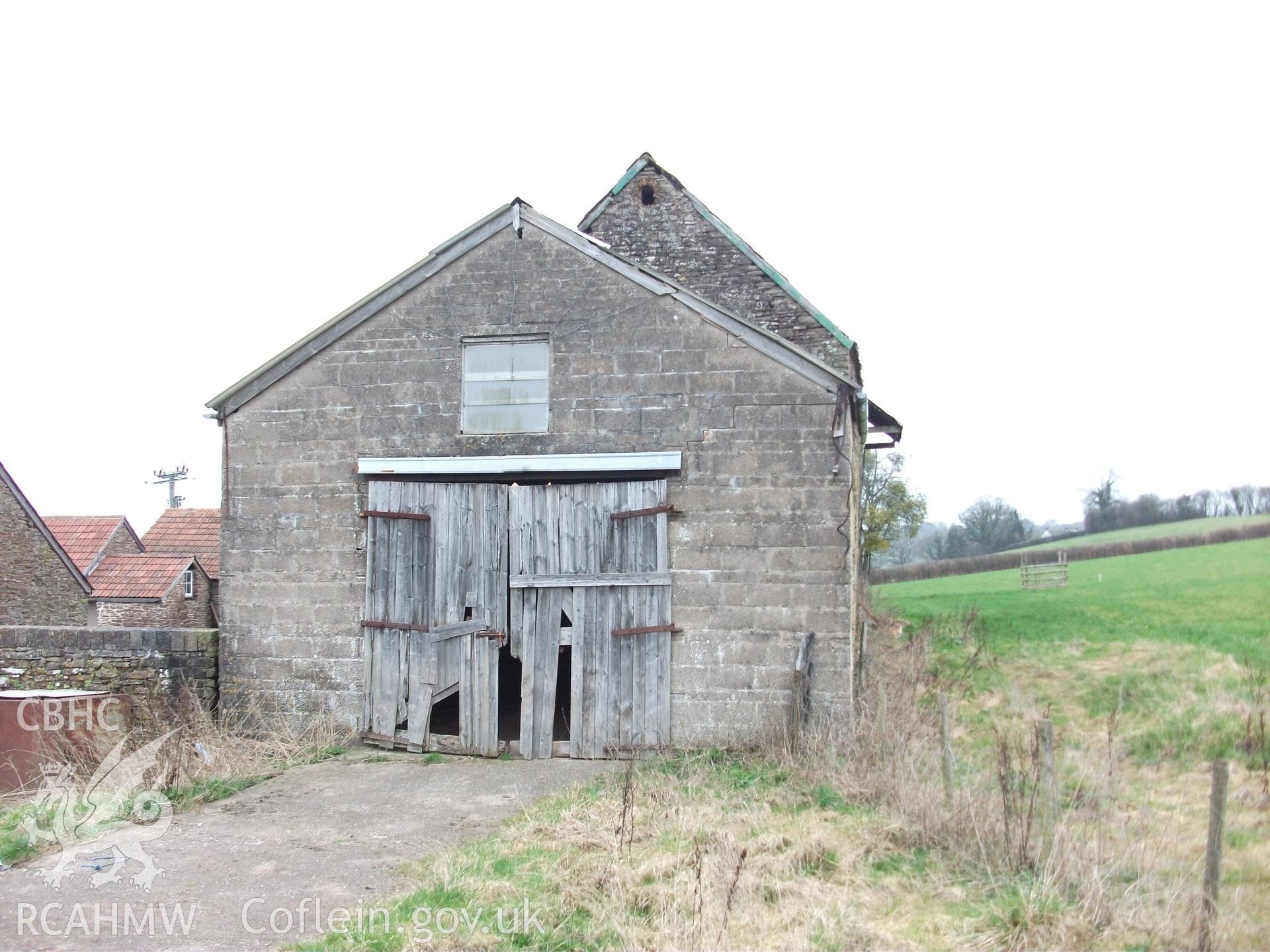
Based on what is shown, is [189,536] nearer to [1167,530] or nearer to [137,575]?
[137,575]

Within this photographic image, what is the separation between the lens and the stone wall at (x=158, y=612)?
30.0 metres

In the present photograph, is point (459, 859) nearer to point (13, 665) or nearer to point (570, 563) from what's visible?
point (570, 563)

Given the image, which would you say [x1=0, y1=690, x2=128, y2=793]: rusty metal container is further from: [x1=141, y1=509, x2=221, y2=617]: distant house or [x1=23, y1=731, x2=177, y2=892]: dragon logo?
[x1=141, y1=509, x2=221, y2=617]: distant house

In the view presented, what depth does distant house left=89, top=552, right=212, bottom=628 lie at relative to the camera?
30.0m

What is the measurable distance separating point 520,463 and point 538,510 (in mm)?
550

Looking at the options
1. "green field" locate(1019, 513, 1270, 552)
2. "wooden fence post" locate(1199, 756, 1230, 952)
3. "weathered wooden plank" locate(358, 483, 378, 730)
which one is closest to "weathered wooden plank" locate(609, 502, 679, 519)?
"weathered wooden plank" locate(358, 483, 378, 730)

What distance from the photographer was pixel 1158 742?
591 inches

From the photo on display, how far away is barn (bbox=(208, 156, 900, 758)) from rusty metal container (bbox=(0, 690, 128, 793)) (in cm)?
167

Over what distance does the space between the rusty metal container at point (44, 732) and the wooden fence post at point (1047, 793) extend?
8.59 metres

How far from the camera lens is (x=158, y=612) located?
99.3 ft

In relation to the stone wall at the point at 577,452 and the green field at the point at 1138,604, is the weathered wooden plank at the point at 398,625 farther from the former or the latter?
the green field at the point at 1138,604

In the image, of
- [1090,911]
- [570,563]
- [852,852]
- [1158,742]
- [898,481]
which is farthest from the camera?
[898,481]

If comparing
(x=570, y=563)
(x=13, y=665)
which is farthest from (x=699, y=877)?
(x=13, y=665)

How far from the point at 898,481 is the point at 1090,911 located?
139 ft
